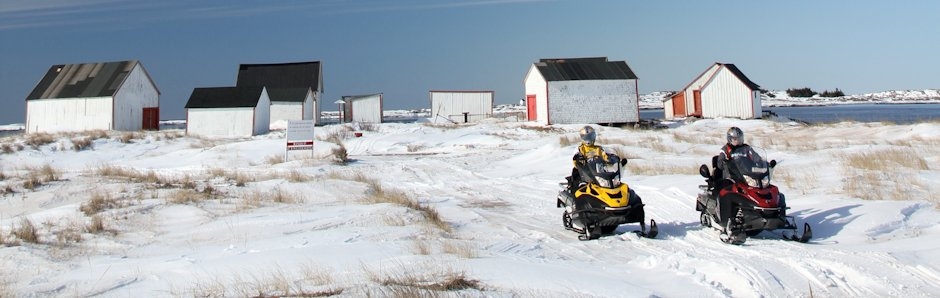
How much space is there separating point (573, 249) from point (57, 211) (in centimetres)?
852

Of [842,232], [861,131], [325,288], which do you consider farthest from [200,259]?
[861,131]

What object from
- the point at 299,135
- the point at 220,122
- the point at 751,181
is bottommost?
the point at 751,181

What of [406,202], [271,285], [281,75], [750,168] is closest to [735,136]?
[750,168]

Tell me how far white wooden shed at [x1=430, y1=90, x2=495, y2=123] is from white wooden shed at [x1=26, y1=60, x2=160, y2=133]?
24010 millimetres

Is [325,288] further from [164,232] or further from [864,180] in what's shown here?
[864,180]

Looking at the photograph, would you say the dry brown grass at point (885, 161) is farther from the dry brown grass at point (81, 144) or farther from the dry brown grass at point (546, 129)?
the dry brown grass at point (81, 144)

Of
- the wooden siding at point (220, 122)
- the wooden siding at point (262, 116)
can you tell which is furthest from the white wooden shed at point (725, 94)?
the wooden siding at point (220, 122)

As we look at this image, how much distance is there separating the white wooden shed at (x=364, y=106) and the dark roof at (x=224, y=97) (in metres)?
13.5

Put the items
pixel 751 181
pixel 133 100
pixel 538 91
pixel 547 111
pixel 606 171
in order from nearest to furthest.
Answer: pixel 751 181
pixel 606 171
pixel 547 111
pixel 133 100
pixel 538 91

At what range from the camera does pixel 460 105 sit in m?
59.2

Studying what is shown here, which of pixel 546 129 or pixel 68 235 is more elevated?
pixel 546 129

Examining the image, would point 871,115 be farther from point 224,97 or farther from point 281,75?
point 224,97

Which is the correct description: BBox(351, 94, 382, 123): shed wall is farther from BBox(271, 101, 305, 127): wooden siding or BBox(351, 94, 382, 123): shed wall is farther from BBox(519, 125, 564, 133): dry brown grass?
BBox(519, 125, 564, 133): dry brown grass

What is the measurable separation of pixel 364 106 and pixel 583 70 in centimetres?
2171
